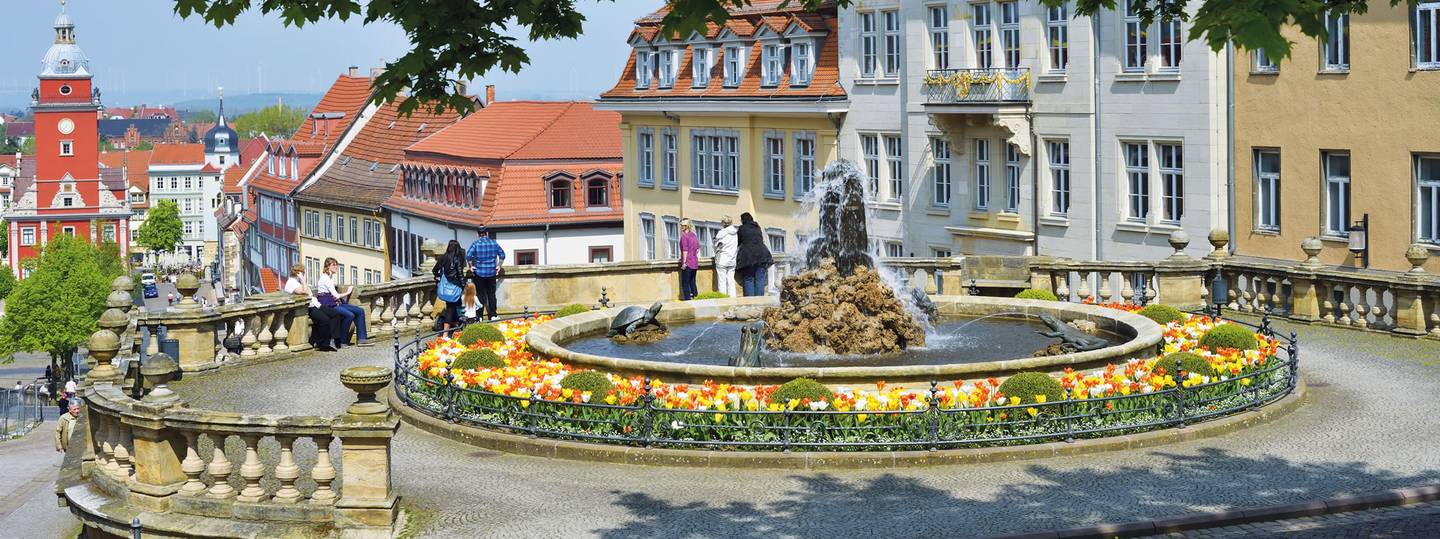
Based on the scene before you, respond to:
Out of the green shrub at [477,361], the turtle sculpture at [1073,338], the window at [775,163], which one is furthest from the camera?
the window at [775,163]

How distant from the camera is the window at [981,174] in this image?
4878 centimetres

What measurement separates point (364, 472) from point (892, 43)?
38.2 meters

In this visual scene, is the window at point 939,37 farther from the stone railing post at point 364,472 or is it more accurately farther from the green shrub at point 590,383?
the stone railing post at point 364,472

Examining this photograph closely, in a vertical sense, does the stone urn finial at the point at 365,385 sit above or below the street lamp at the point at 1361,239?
below

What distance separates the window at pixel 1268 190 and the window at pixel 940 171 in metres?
11.5

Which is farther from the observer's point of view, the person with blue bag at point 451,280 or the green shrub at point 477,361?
the person with blue bag at point 451,280

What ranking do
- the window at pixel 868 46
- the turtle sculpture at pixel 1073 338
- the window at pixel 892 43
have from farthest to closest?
the window at pixel 868 46
the window at pixel 892 43
the turtle sculpture at pixel 1073 338

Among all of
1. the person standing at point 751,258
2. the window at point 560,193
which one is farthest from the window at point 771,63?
the person standing at point 751,258

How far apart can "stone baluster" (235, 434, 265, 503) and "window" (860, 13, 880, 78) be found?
38464mm

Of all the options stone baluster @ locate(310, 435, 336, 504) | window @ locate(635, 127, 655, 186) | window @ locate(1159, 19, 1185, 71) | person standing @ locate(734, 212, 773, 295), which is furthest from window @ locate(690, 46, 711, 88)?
stone baluster @ locate(310, 435, 336, 504)

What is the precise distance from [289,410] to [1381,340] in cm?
1454

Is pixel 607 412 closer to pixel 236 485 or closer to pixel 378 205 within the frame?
pixel 236 485

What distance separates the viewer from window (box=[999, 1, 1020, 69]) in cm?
4712

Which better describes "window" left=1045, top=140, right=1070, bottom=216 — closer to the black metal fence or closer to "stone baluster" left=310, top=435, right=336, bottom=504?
the black metal fence
